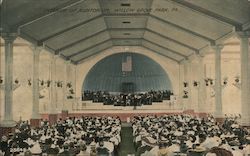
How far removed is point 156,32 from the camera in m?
37.9

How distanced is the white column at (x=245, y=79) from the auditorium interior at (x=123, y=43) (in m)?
0.05

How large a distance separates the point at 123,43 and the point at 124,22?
528 inches

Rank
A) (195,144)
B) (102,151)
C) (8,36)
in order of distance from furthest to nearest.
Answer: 1. (8,36)
2. (195,144)
3. (102,151)

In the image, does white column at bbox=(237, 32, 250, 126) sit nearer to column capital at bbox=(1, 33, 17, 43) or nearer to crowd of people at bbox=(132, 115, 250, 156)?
crowd of people at bbox=(132, 115, 250, 156)

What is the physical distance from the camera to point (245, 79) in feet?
83.2

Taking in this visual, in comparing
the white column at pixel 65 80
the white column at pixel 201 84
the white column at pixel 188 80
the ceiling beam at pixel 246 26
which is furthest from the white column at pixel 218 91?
the white column at pixel 65 80

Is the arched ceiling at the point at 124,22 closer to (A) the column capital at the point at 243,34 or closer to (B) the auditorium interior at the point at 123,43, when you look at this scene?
(B) the auditorium interior at the point at 123,43

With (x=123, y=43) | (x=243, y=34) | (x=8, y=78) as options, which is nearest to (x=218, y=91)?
(x=243, y=34)

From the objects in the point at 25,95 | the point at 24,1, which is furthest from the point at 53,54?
the point at 24,1

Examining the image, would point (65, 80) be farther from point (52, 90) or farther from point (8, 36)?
point (8, 36)

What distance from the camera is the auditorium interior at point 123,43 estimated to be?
2042 centimetres

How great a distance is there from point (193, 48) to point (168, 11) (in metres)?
10.9

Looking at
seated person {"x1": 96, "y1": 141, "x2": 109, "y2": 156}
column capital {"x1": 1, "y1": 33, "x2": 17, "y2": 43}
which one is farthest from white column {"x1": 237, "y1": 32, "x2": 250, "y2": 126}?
column capital {"x1": 1, "y1": 33, "x2": 17, "y2": 43}

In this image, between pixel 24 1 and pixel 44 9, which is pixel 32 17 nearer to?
pixel 44 9
